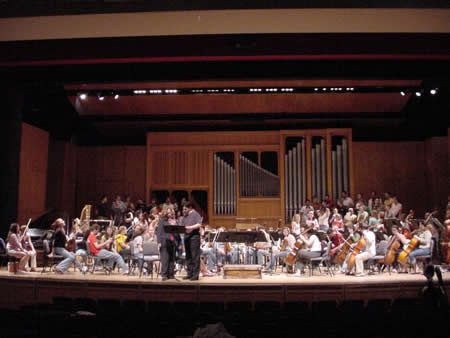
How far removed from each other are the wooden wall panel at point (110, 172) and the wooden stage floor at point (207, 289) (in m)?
8.92

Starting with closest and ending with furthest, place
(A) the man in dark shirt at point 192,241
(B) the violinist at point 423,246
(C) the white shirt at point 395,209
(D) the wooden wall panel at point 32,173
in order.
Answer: (A) the man in dark shirt at point 192,241 → (B) the violinist at point 423,246 → (C) the white shirt at point 395,209 → (D) the wooden wall panel at point 32,173

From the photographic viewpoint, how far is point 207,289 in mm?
7207

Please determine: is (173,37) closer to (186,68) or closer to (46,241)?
(186,68)

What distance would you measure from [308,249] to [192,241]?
2261 millimetres

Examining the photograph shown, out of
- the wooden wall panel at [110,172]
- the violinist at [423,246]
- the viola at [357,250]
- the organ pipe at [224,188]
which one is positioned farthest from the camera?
the wooden wall panel at [110,172]

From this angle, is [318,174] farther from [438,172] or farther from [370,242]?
[370,242]

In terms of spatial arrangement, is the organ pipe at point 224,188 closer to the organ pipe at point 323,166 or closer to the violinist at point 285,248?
the organ pipe at point 323,166

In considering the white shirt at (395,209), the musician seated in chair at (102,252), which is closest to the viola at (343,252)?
the musician seated in chair at (102,252)

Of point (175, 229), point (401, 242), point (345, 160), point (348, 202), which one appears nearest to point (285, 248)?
point (401, 242)

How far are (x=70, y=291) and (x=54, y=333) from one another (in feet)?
13.0

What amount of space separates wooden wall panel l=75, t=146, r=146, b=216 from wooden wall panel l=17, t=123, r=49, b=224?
4.56 ft

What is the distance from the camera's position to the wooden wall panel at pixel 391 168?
15.8 metres

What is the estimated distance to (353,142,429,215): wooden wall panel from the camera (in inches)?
623

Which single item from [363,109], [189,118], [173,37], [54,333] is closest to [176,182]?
[189,118]
